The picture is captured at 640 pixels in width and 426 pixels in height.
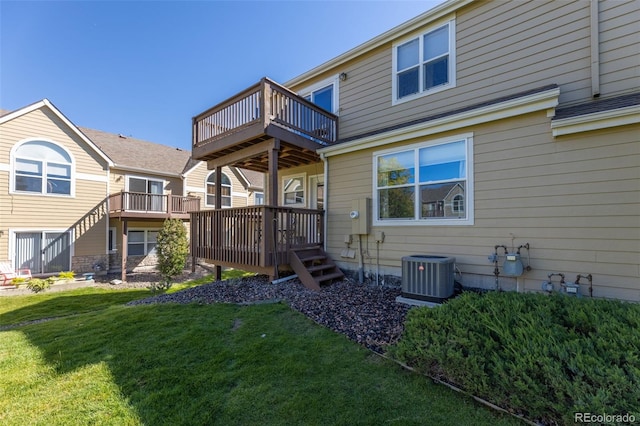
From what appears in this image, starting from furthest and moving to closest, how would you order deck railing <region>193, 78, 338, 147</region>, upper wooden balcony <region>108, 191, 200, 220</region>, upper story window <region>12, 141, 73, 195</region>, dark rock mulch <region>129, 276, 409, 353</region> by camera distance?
upper wooden balcony <region>108, 191, 200, 220</region> → upper story window <region>12, 141, 73, 195</region> → deck railing <region>193, 78, 338, 147</region> → dark rock mulch <region>129, 276, 409, 353</region>

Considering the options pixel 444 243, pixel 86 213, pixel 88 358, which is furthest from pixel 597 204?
pixel 86 213

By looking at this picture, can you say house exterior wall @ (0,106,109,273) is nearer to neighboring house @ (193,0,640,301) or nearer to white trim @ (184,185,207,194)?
white trim @ (184,185,207,194)

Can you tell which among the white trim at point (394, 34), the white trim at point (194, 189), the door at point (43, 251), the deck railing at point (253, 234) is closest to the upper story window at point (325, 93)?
the white trim at point (394, 34)

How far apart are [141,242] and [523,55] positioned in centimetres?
1711

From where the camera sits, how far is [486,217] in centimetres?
507

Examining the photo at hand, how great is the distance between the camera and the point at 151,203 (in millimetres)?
13789

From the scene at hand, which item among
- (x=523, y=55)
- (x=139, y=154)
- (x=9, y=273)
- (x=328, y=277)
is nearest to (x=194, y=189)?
(x=139, y=154)

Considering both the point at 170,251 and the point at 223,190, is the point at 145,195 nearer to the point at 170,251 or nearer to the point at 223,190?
the point at 170,251

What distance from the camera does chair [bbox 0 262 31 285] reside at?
33.2 feet

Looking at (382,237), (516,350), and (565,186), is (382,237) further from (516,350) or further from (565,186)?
(516,350)

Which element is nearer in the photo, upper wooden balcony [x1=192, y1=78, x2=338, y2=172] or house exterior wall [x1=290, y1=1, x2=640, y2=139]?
house exterior wall [x1=290, y1=1, x2=640, y2=139]

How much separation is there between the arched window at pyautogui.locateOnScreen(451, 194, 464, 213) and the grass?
11.2 ft

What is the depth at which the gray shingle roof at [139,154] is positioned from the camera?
14438 millimetres

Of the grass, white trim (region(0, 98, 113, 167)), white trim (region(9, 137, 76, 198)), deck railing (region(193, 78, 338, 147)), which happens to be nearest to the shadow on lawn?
the grass
